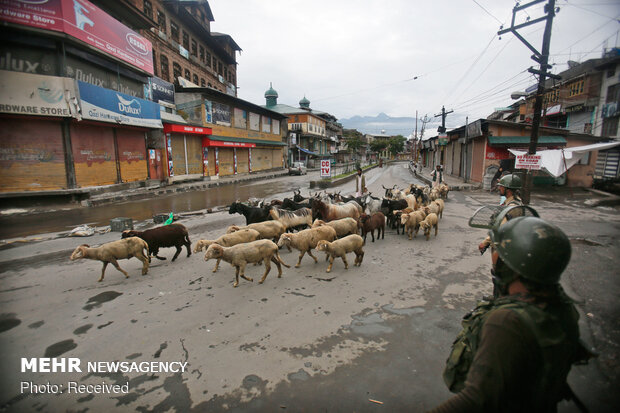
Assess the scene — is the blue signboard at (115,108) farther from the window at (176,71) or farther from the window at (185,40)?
the window at (185,40)

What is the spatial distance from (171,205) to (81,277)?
30.3 ft

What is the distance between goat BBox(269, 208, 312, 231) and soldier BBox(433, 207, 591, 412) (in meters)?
6.59

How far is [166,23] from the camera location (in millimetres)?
24984

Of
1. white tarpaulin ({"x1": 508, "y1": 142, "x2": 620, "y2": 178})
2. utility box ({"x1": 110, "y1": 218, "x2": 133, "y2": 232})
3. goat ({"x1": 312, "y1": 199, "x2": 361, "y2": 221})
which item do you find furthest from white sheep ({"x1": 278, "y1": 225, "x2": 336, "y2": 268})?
white tarpaulin ({"x1": 508, "y1": 142, "x2": 620, "y2": 178})

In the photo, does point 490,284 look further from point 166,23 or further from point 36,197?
point 166,23

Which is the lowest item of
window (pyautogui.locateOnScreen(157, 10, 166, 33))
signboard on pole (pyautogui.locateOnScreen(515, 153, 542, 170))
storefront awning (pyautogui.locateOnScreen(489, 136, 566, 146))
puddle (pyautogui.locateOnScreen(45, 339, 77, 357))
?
puddle (pyautogui.locateOnScreen(45, 339, 77, 357))

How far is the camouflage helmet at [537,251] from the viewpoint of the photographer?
5.00ft

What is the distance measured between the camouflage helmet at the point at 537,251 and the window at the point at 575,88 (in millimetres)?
30586

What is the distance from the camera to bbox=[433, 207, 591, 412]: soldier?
1352 mm

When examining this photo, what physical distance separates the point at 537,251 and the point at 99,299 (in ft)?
19.9

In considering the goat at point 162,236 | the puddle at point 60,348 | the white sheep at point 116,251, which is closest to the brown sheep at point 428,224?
the goat at point 162,236

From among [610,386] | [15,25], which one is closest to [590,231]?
[610,386]

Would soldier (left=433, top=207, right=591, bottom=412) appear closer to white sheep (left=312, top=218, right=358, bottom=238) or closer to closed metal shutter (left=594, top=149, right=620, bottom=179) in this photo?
white sheep (left=312, top=218, right=358, bottom=238)

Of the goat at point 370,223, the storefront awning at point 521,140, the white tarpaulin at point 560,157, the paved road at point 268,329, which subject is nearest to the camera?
the paved road at point 268,329
